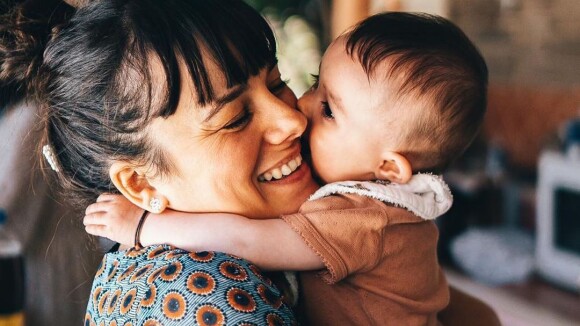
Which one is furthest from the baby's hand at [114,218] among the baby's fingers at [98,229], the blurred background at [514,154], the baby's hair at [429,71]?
the blurred background at [514,154]

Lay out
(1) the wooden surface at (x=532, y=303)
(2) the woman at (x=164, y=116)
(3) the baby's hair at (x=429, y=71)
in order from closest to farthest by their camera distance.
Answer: (2) the woman at (x=164, y=116) < (3) the baby's hair at (x=429, y=71) < (1) the wooden surface at (x=532, y=303)

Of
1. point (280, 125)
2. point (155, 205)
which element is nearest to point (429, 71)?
point (280, 125)

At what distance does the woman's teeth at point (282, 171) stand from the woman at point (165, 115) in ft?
0.04

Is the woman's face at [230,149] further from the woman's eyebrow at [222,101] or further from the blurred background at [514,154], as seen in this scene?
the blurred background at [514,154]

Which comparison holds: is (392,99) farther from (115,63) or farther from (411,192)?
(115,63)

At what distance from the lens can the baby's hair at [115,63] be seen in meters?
0.99

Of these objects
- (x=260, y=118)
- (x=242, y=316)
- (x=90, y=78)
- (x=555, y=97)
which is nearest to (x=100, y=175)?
(x=90, y=78)

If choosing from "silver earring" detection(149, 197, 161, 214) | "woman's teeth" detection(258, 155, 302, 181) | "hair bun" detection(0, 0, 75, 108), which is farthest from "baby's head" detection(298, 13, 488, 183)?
"hair bun" detection(0, 0, 75, 108)

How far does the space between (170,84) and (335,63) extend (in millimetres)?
397

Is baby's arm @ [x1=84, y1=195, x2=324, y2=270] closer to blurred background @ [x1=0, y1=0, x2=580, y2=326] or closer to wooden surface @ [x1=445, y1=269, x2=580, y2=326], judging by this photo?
blurred background @ [x1=0, y1=0, x2=580, y2=326]

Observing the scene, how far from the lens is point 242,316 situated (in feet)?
2.66

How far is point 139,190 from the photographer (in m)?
1.11

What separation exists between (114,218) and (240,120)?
0.96ft

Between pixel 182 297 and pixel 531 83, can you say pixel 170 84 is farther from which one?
pixel 531 83
